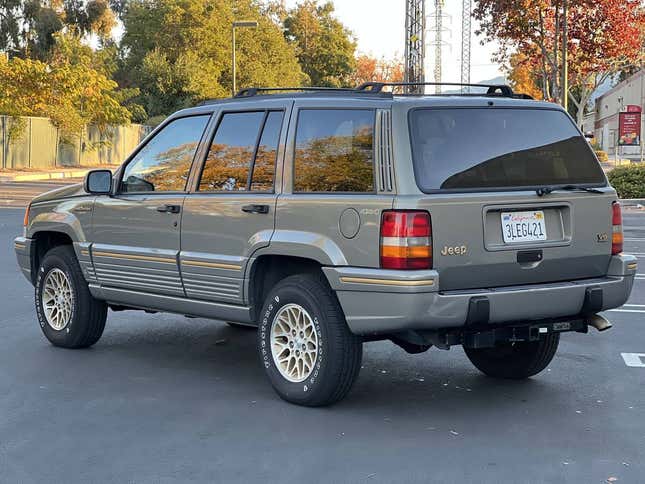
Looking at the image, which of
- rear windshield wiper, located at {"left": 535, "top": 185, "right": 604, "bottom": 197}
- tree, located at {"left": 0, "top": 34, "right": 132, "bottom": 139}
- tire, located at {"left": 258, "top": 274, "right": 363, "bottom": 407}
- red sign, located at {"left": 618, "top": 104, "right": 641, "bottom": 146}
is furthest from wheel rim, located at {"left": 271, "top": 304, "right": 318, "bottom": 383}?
tree, located at {"left": 0, "top": 34, "right": 132, "bottom": 139}

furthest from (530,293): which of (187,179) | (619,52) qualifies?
(619,52)

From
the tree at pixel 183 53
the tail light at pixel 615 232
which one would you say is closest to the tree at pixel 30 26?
the tree at pixel 183 53

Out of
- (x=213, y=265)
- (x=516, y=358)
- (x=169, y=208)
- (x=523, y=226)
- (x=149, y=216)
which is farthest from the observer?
(x=149, y=216)

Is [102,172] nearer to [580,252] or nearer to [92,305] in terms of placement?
[92,305]

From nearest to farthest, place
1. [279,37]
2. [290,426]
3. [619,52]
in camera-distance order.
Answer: [290,426] → [619,52] → [279,37]

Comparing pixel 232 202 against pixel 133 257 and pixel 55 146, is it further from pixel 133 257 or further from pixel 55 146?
pixel 55 146

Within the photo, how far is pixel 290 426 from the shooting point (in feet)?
20.2

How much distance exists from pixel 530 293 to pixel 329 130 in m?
1.53

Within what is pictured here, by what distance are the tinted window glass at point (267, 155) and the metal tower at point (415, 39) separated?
26544 millimetres

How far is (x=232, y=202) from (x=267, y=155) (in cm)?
38

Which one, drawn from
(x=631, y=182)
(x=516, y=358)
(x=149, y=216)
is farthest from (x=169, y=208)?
(x=631, y=182)

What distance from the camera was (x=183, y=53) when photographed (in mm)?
71375

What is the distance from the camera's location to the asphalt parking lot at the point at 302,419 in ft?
17.5

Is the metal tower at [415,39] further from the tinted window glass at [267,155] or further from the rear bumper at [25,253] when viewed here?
the tinted window glass at [267,155]
